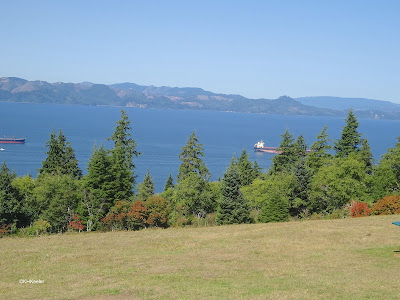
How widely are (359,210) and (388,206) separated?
2.76 meters

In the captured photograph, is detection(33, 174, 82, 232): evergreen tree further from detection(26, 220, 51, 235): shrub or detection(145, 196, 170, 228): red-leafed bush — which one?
detection(145, 196, 170, 228): red-leafed bush

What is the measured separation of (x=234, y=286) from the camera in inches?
768

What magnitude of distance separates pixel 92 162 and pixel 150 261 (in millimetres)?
24320

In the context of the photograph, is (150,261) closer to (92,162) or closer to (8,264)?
(8,264)

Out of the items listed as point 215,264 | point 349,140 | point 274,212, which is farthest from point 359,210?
point 215,264

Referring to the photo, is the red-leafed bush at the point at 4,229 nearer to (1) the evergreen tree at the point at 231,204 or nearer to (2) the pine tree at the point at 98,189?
(2) the pine tree at the point at 98,189

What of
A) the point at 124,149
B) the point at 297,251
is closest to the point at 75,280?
the point at 297,251

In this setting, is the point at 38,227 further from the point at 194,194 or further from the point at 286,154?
the point at 286,154

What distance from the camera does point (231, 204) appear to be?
4516cm

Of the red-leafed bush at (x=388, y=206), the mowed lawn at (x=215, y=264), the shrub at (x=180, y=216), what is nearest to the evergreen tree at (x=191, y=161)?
the shrub at (x=180, y=216)

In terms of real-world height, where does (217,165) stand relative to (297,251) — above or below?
below

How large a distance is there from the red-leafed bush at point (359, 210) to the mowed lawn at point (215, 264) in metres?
7.71

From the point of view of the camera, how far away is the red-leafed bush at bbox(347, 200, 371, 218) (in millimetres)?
44394

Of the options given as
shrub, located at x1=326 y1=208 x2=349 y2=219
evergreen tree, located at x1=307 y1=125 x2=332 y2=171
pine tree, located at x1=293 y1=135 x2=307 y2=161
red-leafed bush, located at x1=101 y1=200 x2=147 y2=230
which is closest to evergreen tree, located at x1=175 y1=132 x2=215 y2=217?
red-leafed bush, located at x1=101 y1=200 x2=147 y2=230
